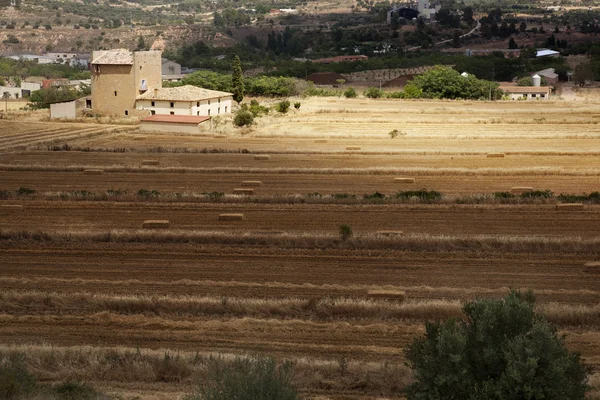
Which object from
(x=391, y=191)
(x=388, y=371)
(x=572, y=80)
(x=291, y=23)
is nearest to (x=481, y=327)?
(x=388, y=371)

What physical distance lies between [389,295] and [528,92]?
53.1m

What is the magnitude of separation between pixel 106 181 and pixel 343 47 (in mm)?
106457

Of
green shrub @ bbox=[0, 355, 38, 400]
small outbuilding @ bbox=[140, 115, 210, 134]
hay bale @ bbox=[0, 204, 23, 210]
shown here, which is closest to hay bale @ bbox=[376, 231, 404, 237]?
hay bale @ bbox=[0, 204, 23, 210]

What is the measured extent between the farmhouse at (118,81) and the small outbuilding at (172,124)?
24.8 ft

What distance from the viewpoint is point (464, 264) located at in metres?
19.9

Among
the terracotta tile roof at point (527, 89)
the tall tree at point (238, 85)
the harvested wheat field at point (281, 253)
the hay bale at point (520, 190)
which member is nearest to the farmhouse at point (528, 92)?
the terracotta tile roof at point (527, 89)

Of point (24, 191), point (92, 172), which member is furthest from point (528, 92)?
point (24, 191)

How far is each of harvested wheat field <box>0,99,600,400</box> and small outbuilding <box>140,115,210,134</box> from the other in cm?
727

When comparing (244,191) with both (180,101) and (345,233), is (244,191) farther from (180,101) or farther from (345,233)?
(180,101)

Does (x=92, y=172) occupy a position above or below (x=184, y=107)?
below

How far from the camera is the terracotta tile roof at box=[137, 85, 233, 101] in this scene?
5284 cm

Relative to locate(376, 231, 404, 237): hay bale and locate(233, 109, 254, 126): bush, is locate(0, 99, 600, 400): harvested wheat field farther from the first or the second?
locate(233, 109, 254, 126): bush

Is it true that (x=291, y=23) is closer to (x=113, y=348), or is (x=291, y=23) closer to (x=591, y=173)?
(x=591, y=173)

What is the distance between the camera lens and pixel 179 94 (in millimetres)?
53219
